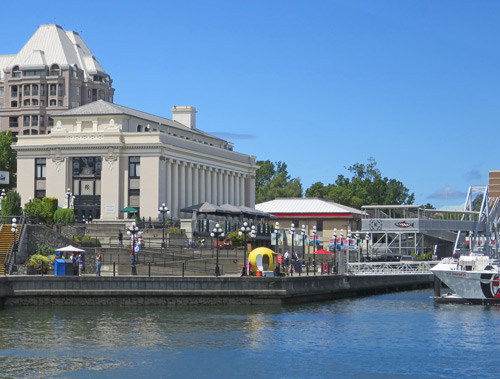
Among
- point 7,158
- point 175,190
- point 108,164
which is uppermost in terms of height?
point 7,158

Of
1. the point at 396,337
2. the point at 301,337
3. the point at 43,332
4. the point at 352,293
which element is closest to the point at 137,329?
the point at 43,332

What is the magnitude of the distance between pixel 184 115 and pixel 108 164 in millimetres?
37194

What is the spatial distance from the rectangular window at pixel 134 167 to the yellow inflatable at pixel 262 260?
4852 centimetres

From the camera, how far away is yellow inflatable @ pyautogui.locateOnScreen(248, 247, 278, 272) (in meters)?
75.6

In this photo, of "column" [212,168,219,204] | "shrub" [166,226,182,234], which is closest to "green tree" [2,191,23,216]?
"shrub" [166,226,182,234]

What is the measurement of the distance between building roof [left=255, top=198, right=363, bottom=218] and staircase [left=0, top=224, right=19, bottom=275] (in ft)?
240

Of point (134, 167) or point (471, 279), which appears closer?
point (471, 279)

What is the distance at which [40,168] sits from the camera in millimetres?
126438

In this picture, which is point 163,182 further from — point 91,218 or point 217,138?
point 217,138

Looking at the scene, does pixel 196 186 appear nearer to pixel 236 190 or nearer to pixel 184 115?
pixel 236 190

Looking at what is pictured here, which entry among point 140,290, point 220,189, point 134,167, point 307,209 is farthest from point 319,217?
point 140,290

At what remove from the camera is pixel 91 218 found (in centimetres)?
12250

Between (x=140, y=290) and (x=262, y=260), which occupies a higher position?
(x=262, y=260)

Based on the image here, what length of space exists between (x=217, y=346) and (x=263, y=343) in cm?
282
